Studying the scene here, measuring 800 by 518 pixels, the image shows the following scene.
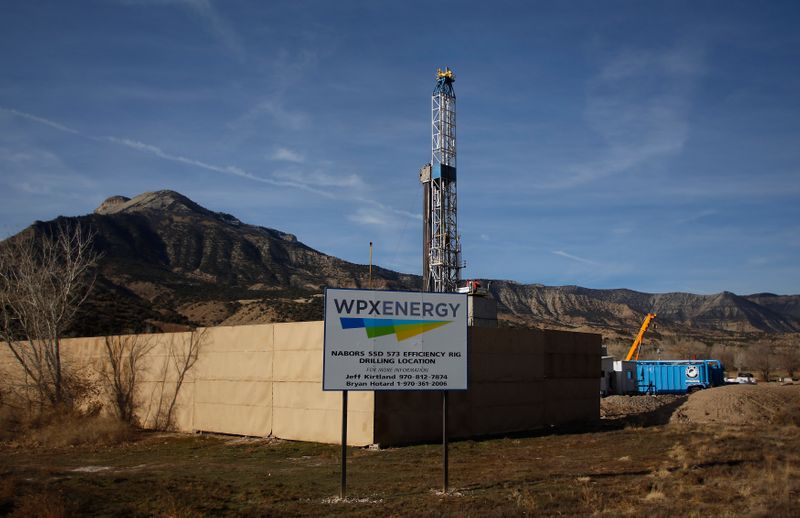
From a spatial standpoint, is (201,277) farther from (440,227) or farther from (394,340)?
(394,340)

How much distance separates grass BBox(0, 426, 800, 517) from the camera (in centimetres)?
1124

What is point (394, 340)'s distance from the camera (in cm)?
1275

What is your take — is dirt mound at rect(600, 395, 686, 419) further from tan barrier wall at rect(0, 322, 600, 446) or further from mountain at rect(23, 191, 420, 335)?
Result: mountain at rect(23, 191, 420, 335)

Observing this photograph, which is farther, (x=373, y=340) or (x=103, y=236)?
(x=103, y=236)

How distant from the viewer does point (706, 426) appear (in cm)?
2516

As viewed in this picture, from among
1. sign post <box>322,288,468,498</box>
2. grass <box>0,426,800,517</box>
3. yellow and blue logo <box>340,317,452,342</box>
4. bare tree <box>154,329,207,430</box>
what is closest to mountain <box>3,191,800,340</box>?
bare tree <box>154,329,207,430</box>

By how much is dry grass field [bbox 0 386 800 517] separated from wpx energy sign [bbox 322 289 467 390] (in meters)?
2.14

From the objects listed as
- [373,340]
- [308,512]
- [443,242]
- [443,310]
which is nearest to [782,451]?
[443,310]

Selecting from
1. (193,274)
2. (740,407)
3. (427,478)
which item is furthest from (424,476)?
(193,274)

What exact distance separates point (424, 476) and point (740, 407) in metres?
19.6

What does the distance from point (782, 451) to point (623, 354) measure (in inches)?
2863

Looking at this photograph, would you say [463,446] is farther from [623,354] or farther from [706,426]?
[623,354]

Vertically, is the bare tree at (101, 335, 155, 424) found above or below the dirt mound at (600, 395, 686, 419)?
above

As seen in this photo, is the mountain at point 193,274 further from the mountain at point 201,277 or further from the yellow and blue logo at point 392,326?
the yellow and blue logo at point 392,326
